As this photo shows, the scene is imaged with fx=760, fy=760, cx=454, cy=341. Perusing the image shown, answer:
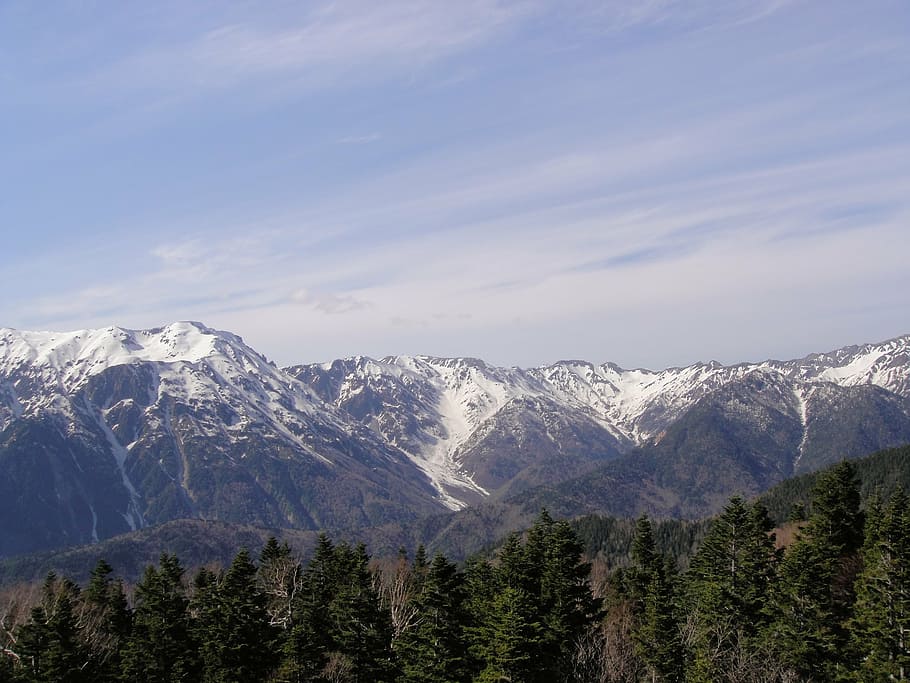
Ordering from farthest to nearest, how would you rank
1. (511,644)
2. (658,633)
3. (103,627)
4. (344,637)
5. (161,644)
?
(103,627) < (658,633) < (161,644) < (344,637) < (511,644)

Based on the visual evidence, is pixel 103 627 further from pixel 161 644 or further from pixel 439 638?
pixel 439 638

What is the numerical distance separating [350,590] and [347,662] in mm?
6082

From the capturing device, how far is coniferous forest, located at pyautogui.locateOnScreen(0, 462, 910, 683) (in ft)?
176

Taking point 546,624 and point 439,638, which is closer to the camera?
point 439,638

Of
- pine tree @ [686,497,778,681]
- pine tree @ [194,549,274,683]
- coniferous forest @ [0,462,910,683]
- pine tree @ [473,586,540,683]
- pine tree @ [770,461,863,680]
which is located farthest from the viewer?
pine tree @ [686,497,778,681]

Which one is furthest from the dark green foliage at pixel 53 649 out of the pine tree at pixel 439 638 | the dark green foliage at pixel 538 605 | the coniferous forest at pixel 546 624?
the dark green foliage at pixel 538 605

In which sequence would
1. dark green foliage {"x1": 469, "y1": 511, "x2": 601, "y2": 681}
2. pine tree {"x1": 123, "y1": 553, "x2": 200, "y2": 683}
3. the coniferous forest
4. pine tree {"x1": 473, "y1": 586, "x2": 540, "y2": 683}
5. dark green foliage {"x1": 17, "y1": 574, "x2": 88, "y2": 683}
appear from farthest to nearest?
pine tree {"x1": 123, "y1": 553, "x2": 200, "y2": 683}
dark green foliage {"x1": 17, "y1": 574, "x2": 88, "y2": 683}
the coniferous forest
dark green foliage {"x1": 469, "y1": 511, "x2": 601, "y2": 681}
pine tree {"x1": 473, "y1": 586, "x2": 540, "y2": 683}

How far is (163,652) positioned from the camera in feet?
220

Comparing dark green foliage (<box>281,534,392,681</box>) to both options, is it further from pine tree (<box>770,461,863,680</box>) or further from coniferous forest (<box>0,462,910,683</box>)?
pine tree (<box>770,461,863,680</box>)

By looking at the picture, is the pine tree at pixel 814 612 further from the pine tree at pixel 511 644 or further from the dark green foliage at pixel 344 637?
the dark green foliage at pixel 344 637

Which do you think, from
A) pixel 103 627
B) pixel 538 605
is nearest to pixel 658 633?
pixel 538 605

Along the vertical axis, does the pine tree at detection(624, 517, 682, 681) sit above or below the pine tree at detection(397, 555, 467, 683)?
below

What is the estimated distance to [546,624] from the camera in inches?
2359

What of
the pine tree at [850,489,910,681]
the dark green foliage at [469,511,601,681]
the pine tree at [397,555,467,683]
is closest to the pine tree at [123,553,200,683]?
the pine tree at [397,555,467,683]
